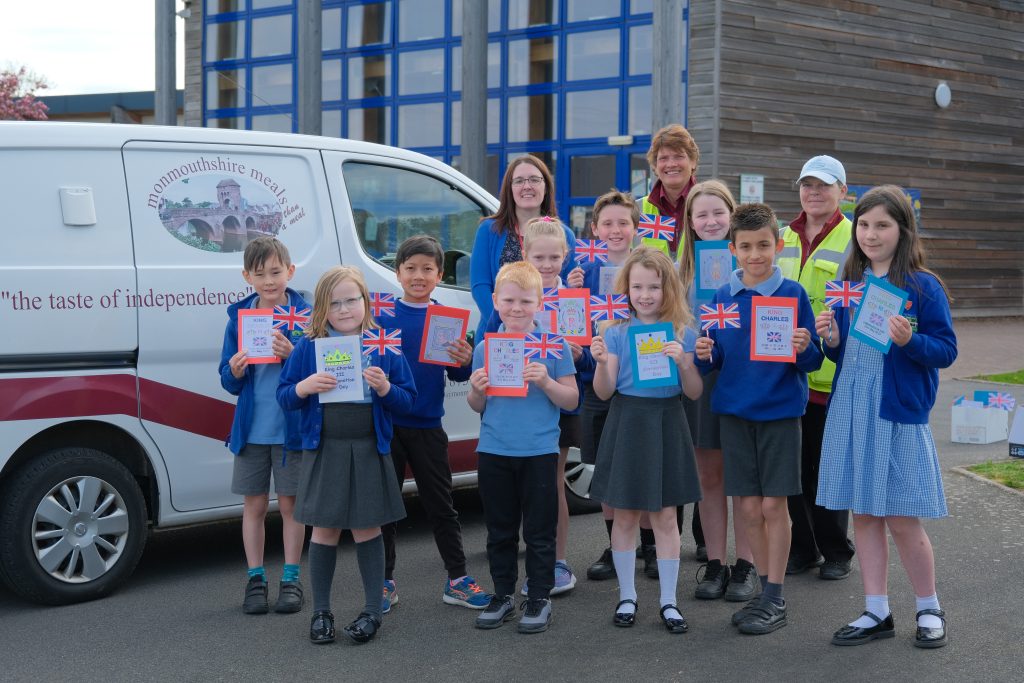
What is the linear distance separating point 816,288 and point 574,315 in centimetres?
121

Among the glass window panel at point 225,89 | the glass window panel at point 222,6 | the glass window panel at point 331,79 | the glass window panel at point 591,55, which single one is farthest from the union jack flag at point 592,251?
the glass window panel at point 222,6

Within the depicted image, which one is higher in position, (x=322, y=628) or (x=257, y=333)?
(x=257, y=333)

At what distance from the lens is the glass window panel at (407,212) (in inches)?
233

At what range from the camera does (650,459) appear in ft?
15.6

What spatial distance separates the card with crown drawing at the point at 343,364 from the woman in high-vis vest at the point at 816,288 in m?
2.07

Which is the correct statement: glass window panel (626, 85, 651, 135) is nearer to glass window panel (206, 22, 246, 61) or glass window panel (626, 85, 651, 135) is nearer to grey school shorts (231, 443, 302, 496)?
glass window panel (206, 22, 246, 61)

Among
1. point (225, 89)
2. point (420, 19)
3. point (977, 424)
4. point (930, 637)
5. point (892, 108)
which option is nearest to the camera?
point (930, 637)

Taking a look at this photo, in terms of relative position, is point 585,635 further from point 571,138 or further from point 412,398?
point 571,138

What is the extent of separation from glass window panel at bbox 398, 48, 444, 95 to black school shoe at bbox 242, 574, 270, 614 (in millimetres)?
16035

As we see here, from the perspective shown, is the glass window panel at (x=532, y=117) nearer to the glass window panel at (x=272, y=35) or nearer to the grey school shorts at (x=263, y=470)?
the glass window panel at (x=272, y=35)

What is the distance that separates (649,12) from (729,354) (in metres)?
14.2

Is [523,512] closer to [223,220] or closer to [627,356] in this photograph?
[627,356]

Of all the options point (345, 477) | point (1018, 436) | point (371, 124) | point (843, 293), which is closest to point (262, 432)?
point (345, 477)

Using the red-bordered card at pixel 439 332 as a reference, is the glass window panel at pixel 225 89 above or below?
above
